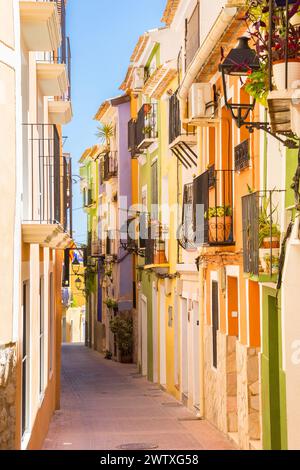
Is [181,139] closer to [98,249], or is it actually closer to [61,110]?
[61,110]

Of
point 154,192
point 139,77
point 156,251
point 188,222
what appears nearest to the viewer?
point 188,222

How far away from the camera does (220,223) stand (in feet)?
51.8

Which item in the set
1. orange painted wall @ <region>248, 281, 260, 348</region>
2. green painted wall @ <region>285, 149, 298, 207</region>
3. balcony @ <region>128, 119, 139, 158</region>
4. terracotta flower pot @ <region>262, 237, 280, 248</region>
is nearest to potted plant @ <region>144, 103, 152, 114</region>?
balcony @ <region>128, 119, 139, 158</region>

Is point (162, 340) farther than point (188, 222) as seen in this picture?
Yes

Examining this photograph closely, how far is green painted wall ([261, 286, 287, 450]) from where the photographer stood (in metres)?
12.7

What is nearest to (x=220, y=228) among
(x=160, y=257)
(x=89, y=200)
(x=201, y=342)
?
(x=201, y=342)

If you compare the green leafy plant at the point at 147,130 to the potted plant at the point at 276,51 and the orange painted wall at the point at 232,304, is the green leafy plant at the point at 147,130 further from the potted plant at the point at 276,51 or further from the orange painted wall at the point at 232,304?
the potted plant at the point at 276,51

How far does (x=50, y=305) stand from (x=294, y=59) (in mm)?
10815

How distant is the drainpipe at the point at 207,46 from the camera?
13.2m

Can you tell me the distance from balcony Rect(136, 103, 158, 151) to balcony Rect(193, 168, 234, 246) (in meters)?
10.6

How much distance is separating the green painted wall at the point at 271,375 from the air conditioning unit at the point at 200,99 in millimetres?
4695

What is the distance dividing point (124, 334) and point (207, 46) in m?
23.5

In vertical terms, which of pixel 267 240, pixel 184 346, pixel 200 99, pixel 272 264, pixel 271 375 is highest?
pixel 200 99

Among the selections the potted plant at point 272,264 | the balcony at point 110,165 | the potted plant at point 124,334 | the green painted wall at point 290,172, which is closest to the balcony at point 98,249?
the balcony at point 110,165
